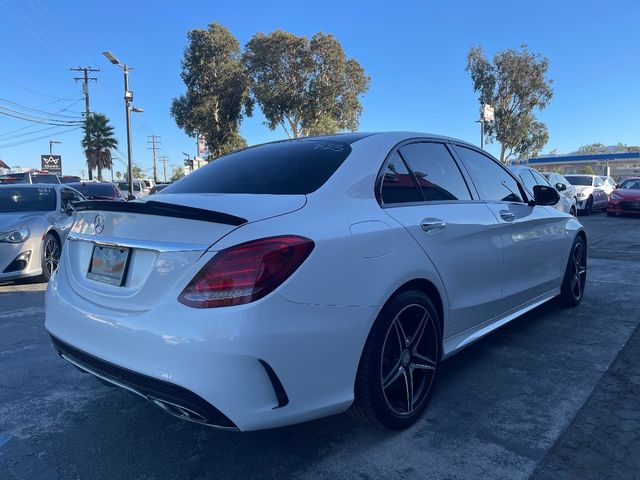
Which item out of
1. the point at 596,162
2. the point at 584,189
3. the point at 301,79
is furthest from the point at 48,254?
the point at 596,162

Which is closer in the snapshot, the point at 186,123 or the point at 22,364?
the point at 22,364

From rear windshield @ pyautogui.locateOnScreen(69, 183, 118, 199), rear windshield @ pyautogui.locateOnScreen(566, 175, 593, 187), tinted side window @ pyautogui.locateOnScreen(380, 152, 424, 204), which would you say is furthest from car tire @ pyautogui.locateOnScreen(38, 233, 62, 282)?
rear windshield @ pyautogui.locateOnScreen(566, 175, 593, 187)

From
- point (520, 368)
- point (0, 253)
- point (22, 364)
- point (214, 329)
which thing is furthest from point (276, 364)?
point (0, 253)

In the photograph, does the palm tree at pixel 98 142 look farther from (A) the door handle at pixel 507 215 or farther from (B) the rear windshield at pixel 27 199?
(A) the door handle at pixel 507 215

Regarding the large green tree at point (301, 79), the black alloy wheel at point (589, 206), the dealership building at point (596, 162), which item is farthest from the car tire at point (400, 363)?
the dealership building at point (596, 162)

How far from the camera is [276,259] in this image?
207 centimetres

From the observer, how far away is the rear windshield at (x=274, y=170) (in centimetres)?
266

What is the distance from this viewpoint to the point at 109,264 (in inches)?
95.7

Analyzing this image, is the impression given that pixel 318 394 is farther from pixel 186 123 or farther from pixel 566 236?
pixel 186 123

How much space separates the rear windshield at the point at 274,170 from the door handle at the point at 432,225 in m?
0.57

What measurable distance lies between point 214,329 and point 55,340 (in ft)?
3.85

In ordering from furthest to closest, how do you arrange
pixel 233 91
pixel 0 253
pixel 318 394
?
pixel 233 91
pixel 0 253
pixel 318 394

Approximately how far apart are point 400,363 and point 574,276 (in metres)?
3.18

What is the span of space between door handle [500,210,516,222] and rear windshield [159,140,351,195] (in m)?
1.42
